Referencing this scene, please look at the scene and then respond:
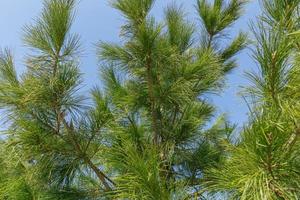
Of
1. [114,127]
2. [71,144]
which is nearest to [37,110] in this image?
[71,144]

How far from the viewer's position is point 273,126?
1285mm

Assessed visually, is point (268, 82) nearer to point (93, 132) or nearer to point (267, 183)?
point (267, 183)

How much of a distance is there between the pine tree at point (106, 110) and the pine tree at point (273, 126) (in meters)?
0.56

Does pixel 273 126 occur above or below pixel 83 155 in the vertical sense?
above

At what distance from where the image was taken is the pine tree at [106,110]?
2.31 meters

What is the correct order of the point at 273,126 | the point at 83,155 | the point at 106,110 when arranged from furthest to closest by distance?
the point at 106,110
the point at 83,155
the point at 273,126

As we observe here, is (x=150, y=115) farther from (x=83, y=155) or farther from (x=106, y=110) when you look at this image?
(x=83, y=155)

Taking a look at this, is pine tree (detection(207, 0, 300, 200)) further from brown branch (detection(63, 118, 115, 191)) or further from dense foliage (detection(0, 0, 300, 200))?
brown branch (detection(63, 118, 115, 191))

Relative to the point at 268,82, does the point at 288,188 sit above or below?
below

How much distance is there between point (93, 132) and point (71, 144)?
0.16 m

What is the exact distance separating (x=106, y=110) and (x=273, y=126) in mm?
1662

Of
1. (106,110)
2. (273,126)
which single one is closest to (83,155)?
(106,110)

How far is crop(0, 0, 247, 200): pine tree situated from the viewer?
2.31 m

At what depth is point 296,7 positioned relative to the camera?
1.54 m
